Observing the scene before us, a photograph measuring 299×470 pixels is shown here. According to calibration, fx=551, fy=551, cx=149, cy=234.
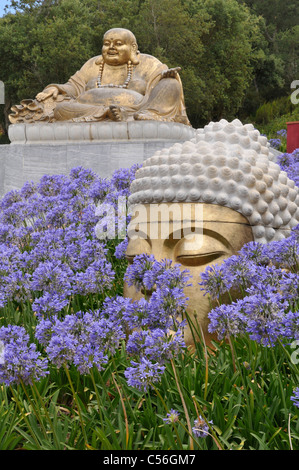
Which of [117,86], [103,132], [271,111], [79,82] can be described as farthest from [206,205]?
[271,111]

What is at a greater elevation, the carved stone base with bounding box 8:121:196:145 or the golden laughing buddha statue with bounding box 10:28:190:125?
the golden laughing buddha statue with bounding box 10:28:190:125

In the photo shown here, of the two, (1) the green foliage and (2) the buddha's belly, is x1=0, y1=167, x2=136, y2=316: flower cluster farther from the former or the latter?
(1) the green foliage

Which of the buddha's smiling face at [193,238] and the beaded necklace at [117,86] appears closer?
the buddha's smiling face at [193,238]

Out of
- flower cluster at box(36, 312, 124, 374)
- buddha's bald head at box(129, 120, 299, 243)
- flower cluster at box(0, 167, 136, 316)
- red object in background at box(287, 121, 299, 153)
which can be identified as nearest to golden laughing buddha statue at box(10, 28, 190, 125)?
red object in background at box(287, 121, 299, 153)

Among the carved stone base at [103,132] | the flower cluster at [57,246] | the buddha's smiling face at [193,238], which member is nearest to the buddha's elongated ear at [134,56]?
the carved stone base at [103,132]

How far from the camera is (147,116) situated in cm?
996

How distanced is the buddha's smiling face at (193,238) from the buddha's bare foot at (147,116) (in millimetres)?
6827

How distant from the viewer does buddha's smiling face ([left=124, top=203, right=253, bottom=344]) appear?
3016 millimetres

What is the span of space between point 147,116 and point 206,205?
7.02 m

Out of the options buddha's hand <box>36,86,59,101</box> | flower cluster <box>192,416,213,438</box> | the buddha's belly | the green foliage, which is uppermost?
the green foliage

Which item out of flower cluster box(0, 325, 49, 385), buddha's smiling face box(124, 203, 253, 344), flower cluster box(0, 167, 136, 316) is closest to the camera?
flower cluster box(0, 325, 49, 385)

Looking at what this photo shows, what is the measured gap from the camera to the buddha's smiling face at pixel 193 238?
9.89ft

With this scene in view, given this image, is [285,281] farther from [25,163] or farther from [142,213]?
[25,163]

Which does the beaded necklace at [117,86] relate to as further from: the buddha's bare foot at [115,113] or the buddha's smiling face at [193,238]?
the buddha's smiling face at [193,238]
